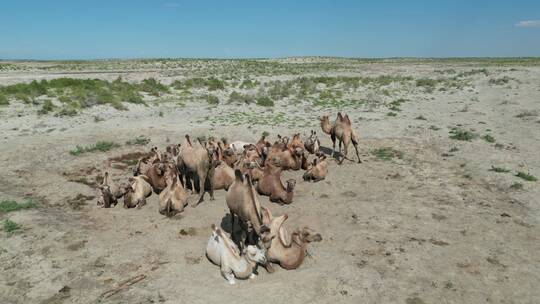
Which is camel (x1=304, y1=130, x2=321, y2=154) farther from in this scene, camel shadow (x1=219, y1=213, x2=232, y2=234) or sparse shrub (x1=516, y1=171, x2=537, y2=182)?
sparse shrub (x1=516, y1=171, x2=537, y2=182)

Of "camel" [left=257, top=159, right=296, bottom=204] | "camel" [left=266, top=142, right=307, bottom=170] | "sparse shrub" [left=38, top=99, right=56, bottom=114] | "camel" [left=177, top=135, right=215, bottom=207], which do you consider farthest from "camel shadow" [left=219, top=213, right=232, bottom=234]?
"sparse shrub" [left=38, top=99, right=56, bottom=114]

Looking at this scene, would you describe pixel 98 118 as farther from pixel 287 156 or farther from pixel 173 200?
pixel 173 200

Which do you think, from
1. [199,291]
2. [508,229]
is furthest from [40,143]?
[508,229]

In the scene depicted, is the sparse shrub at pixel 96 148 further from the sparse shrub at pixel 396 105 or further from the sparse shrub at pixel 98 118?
the sparse shrub at pixel 396 105

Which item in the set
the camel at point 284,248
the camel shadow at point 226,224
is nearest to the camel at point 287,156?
the camel shadow at point 226,224

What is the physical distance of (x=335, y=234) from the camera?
8.31 metres

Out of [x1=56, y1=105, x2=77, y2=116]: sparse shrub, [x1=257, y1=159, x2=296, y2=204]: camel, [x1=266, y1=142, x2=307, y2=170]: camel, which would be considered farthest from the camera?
[x1=56, y1=105, x2=77, y2=116]: sparse shrub

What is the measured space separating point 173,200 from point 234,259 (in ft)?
9.97

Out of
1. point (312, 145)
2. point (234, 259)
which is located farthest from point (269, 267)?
point (312, 145)

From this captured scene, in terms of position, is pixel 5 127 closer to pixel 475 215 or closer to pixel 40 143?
pixel 40 143

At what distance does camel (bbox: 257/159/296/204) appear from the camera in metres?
9.90

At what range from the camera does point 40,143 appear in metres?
15.4

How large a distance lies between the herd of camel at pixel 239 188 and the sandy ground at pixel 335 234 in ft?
0.84

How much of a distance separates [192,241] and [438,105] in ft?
71.3
